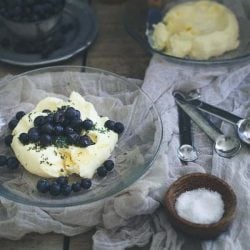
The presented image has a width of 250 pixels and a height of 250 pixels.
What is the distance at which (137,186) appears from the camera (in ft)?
3.17

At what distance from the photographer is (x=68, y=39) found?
1.42 metres

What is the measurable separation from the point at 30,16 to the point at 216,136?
0.53 metres

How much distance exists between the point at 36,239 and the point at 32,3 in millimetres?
596

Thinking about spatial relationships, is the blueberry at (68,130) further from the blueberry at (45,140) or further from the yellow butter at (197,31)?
the yellow butter at (197,31)

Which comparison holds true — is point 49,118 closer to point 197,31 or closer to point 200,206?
point 200,206

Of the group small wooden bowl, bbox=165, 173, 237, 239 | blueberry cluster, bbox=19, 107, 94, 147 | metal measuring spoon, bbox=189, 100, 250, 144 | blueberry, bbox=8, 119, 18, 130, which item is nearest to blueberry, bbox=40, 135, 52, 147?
blueberry cluster, bbox=19, 107, 94, 147

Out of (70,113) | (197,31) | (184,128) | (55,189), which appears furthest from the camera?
(197,31)

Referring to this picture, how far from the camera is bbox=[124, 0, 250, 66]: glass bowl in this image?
1.27m

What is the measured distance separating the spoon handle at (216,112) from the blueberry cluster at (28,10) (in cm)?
42

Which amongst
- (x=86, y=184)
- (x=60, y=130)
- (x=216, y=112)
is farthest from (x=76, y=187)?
(x=216, y=112)

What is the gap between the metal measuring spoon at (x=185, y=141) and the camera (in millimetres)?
1076

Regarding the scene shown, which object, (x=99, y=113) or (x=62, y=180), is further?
(x=99, y=113)

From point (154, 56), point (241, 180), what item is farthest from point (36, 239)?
point (154, 56)

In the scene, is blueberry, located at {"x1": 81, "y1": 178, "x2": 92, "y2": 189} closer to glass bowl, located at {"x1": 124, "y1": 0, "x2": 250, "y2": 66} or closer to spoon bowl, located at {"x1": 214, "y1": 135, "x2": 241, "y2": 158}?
spoon bowl, located at {"x1": 214, "y1": 135, "x2": 241, "y2": 158}
